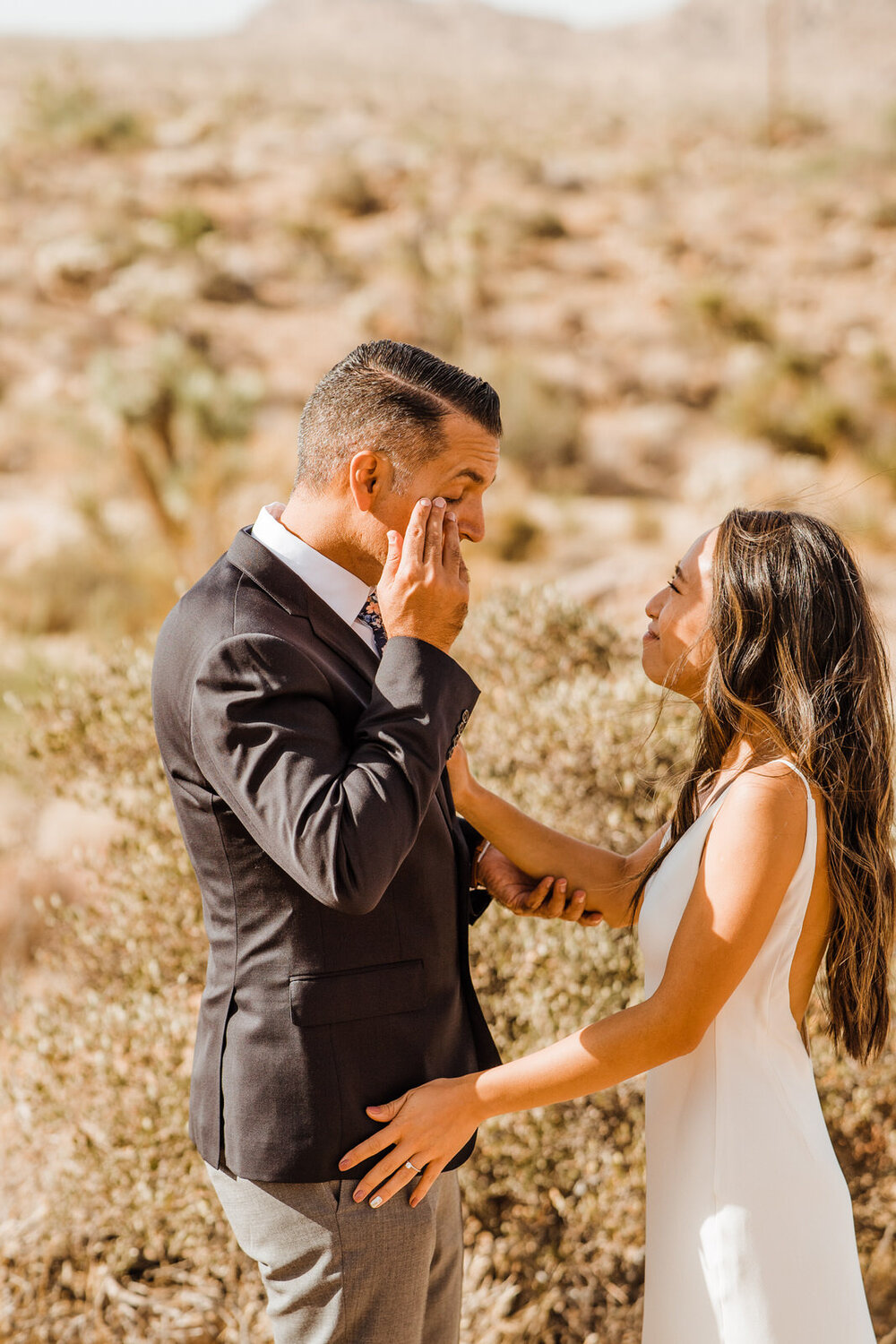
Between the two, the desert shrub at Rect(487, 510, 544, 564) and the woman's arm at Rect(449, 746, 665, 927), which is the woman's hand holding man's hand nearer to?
the woman's arm at Rect(449, 746, 665, 927)

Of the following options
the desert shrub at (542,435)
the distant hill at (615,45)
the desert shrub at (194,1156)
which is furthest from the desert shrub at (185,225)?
the distant hill at (615,45)

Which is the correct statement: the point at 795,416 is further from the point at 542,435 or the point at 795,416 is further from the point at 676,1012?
the point at 676,1012

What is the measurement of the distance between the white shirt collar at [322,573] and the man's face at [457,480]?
108 mm

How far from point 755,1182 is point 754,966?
1.15ft

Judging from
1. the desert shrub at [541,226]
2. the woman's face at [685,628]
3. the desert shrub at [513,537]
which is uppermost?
the desert shrub at [541,226]

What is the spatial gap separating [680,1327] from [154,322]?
57.7 feet

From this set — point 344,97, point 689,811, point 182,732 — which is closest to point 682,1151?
point 689,811

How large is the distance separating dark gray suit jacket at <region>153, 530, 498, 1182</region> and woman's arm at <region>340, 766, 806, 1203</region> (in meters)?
0.09

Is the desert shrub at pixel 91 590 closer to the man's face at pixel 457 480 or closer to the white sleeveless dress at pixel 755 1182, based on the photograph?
the man's face at pixel 457 480

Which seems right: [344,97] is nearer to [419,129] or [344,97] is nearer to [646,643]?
[419,129]

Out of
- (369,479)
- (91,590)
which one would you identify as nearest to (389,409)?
(369,479)

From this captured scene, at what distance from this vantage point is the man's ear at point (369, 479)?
171 cm

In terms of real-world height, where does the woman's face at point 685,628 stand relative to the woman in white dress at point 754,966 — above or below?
above

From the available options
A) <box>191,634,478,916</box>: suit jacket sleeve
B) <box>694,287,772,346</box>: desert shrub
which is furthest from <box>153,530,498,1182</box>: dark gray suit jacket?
<box>694,287,772,346</box>: desert shrub
